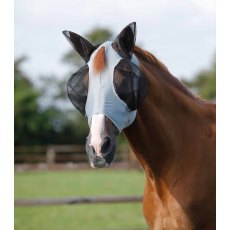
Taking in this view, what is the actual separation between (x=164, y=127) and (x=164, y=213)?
422mm

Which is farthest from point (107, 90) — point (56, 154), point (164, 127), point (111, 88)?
point (56, 154)

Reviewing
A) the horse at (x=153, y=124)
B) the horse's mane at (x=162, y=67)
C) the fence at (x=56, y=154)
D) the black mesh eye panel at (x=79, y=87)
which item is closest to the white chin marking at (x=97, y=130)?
the horse at (x=153, y=124)

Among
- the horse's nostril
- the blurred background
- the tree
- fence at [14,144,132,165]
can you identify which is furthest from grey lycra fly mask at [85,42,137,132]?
fence at [14,144,132,165]

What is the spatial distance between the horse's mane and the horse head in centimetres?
13

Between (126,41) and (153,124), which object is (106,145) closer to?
(153,124)

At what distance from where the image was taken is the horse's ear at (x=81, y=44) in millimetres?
2043

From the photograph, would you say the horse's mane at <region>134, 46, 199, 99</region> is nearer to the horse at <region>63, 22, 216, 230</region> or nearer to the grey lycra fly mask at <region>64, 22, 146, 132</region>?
the horse at <region>63, 22, 216, 230</region>

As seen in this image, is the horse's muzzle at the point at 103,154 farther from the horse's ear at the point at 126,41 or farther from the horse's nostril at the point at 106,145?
the horse's ear at the point at 126,41

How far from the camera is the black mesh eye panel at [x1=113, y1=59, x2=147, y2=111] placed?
6.37ft

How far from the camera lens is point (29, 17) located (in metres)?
3.01

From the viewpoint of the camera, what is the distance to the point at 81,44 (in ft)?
6.81
